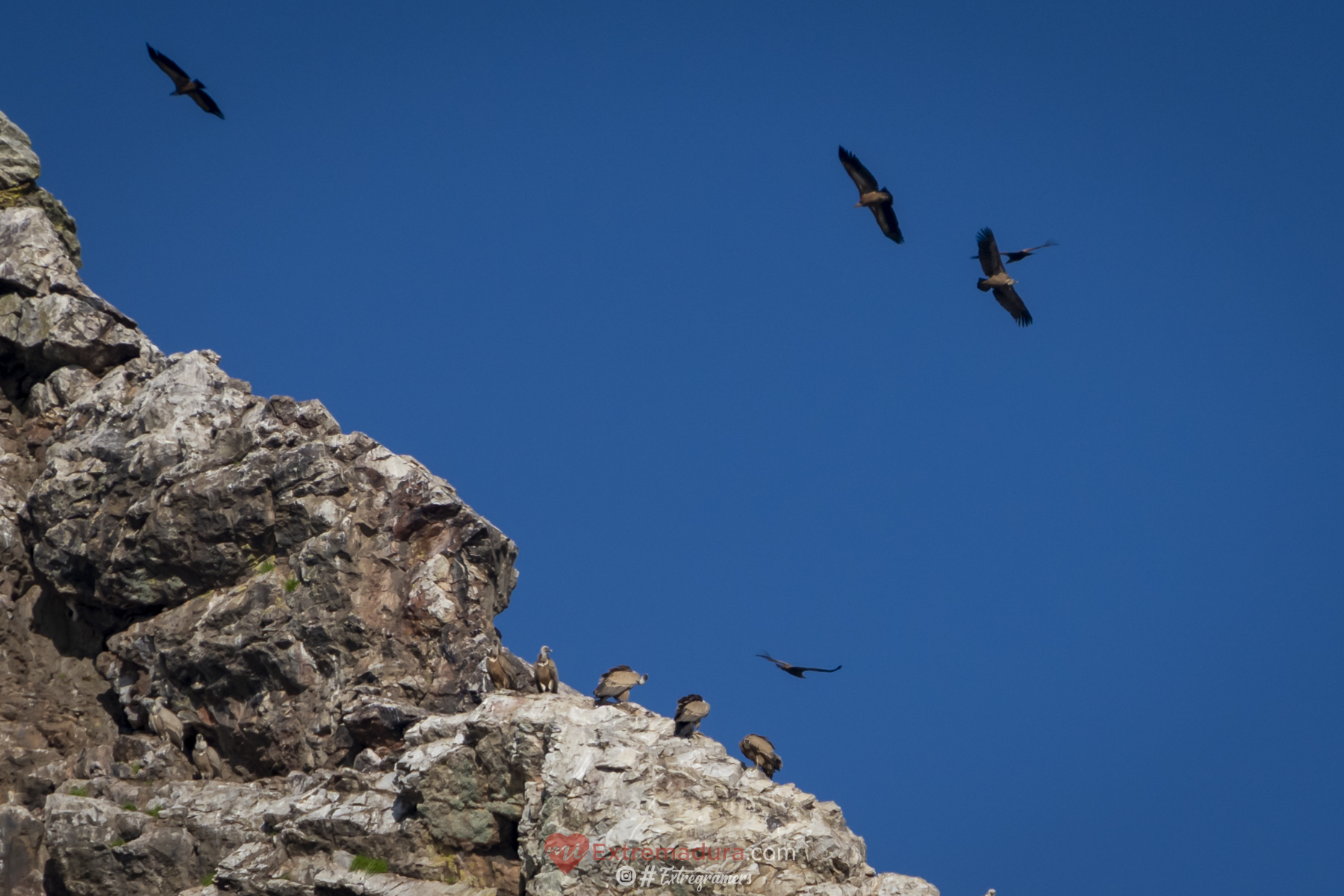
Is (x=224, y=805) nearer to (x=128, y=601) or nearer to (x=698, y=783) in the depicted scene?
(x=128, y=601)

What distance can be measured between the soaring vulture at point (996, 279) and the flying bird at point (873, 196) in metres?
2.35

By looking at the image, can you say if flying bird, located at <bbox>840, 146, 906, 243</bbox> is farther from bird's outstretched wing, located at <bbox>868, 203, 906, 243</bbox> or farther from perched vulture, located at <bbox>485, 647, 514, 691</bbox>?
perched vulture, located at <bbox>485, 647, 514, 691</bbox>

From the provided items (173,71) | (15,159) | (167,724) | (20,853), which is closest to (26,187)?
(15,159)

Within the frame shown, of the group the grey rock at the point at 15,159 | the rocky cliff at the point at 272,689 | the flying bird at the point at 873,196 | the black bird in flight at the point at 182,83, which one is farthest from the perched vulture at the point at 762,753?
the grey rock at the point at 15,159

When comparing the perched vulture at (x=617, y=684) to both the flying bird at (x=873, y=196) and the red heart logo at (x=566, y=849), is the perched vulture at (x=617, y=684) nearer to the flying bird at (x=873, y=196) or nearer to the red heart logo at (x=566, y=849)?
the red heart logo at (x=566, y=849)

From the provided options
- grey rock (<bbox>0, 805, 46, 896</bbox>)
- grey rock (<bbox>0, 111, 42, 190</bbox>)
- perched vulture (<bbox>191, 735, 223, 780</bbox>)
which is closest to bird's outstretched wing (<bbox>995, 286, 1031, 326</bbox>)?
perched vulture (<bbox>191, 735, 223, 780</bbox>)

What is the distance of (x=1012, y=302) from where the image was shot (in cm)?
3522

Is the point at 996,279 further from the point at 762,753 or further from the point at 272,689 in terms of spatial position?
the point at 272,689

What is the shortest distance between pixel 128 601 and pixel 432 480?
807 cm

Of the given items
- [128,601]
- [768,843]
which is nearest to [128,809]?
[128,601]

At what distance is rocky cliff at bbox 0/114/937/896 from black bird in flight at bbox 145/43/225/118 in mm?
6650

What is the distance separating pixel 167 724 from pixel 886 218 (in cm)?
2073

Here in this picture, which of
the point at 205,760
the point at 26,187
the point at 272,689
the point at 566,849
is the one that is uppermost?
the point at 26,187

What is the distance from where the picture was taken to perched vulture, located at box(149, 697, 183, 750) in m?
33.8
